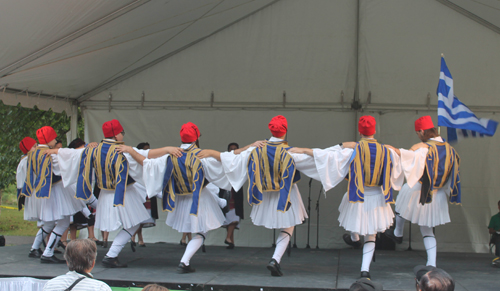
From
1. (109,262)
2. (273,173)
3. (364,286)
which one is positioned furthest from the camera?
(109,262)

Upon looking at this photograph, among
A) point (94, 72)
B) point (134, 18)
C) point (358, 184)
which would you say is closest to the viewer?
point (358, 184)

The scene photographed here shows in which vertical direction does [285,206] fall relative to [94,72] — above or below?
below

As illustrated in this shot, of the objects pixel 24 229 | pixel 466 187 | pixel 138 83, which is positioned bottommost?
pixel 24 229

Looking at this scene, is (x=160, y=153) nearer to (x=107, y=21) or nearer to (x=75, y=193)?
(x=75, y=193)

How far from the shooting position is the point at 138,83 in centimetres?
781

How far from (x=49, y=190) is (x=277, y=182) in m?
2.88

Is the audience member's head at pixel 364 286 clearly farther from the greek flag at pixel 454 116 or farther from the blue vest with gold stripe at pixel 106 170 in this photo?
the blue vest with gold stripe at pixel 106 170

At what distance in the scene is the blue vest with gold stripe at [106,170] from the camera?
5012 mm

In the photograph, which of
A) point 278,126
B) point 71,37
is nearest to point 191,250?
point 278,126

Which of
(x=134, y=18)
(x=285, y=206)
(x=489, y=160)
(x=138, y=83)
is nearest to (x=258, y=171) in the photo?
(x=285, y=206)

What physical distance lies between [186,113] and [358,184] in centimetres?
410

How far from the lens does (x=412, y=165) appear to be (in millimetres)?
4688

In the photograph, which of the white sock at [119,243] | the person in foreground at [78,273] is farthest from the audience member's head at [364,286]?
the white sock at [119,243]

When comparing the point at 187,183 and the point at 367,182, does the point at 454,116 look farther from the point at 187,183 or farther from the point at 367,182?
the point at 187,183
